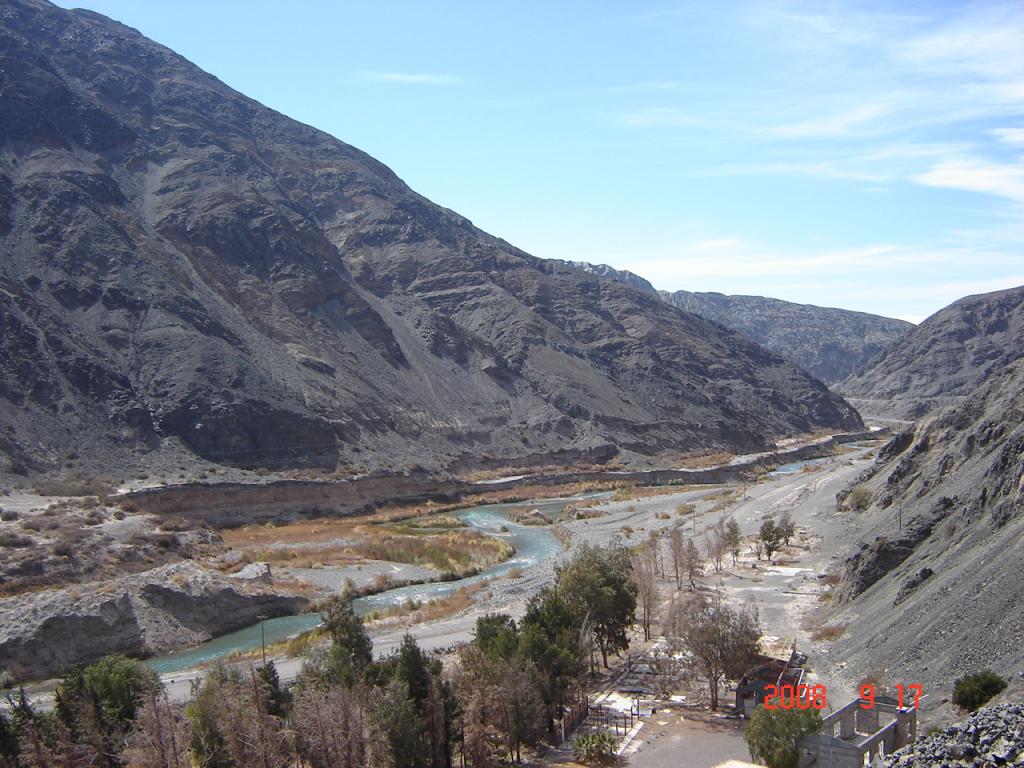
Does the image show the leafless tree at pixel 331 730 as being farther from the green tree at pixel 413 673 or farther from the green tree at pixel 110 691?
the green tree at pixel 110 691

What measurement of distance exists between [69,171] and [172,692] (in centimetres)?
8575

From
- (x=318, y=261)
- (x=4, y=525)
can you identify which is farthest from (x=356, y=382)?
(x=4, y=525)

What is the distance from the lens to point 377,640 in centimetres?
3706

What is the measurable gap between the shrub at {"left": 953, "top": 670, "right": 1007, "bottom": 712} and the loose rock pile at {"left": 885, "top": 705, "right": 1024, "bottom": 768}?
20.0 feet

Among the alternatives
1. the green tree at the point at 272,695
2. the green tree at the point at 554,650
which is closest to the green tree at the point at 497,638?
the green tree at the point at 554,650

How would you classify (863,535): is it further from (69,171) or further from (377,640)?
(69,171)

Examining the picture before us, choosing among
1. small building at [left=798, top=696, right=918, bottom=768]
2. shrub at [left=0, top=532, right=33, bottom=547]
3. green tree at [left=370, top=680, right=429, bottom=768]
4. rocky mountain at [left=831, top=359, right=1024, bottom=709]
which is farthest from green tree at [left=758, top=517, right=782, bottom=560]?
shrub at [left=0, top=532, right=33, bottom=547]

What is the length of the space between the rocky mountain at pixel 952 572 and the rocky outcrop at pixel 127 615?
26015 millimetres

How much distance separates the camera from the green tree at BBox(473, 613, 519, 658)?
86.8 feet

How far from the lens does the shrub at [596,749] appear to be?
23375 mm

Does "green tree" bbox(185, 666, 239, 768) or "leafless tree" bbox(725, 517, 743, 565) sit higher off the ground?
"green tree" bbox(185, 666, 239, 768)
